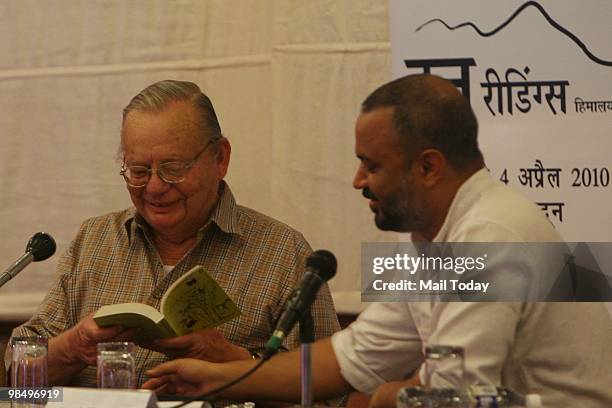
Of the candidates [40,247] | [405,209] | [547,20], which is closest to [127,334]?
[40,247]

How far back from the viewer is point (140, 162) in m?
2.74

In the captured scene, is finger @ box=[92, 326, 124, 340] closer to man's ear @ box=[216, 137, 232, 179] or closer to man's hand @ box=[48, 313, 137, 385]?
man's hand @ box=[48, 313, 137, 385]

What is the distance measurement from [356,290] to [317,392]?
99 cm

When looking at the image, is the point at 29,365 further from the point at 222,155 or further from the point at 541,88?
the point at 541,88

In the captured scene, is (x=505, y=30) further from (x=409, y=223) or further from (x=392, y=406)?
(x=392, y=406)

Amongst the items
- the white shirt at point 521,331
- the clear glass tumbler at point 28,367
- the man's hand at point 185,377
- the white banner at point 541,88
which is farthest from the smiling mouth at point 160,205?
the white shirt at point 521,331

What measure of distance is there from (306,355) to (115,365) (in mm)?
478

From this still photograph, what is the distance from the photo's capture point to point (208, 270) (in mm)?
2744

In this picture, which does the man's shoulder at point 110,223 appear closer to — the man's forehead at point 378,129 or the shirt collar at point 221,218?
the shirt collar at point 221,218

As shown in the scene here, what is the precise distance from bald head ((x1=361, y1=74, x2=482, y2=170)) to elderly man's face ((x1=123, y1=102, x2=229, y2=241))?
73cm

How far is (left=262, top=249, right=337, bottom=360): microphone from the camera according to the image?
1.65 m

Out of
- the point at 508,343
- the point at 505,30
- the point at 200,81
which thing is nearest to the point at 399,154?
the point at 508,343

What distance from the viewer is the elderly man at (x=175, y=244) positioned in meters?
2.69

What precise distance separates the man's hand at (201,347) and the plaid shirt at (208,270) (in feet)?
0.45
